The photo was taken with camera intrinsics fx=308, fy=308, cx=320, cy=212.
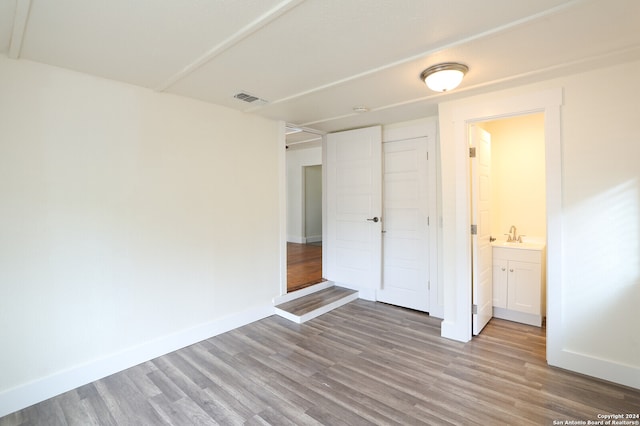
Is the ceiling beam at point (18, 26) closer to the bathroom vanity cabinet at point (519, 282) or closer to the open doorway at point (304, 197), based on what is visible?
the bathroom vanity cabinet at point (519, 282)

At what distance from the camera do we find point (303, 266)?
5727mm

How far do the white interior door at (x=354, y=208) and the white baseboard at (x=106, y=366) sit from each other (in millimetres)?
1619

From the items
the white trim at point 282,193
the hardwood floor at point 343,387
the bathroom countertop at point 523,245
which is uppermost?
the white trim at point 282,193

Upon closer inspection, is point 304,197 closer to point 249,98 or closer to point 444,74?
point 249,98

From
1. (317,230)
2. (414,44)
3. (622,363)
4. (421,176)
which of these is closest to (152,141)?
(414,44)

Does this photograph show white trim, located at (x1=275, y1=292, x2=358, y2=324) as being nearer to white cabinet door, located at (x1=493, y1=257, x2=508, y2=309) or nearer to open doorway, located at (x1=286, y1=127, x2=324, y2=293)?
white cabinet door, located at (x1=493, y1=257, x2=508, y2=309)

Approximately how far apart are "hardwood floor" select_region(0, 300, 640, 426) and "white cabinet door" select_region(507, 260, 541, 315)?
0.31 m

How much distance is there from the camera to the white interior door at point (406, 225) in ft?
12.5

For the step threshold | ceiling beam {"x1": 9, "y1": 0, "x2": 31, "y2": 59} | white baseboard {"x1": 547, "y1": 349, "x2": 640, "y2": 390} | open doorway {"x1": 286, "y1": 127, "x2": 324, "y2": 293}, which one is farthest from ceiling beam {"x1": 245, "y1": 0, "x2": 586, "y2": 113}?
open doorway {"x1": 286, "y1": 127, "x2": 324, "y2": 293}

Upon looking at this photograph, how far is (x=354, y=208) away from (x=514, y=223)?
6.67 feet

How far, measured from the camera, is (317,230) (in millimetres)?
9008

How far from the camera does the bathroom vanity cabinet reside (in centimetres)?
336

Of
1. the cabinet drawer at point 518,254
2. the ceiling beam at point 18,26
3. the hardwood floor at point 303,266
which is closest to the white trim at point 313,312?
the hardwood floor at point 303,266

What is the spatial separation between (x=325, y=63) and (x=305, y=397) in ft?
7.92
